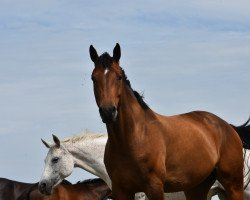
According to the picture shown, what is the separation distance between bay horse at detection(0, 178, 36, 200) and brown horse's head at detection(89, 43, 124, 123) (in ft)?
25.8

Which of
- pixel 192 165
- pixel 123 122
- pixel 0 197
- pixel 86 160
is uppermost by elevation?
pixel 123 122

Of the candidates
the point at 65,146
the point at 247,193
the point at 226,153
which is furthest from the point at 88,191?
the point at 226,153

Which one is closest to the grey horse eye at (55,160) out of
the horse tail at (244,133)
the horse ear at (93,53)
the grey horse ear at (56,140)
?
the grey horse ear at (56,140)

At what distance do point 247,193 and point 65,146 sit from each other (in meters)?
3.13

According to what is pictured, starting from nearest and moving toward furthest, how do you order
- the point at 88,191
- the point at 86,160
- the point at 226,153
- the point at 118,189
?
the point at 118,189 → the point at 226,153 → the point at 86,160 → the point at 88,191

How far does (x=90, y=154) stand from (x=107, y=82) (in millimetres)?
5299

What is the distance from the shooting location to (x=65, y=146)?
13.2 meters

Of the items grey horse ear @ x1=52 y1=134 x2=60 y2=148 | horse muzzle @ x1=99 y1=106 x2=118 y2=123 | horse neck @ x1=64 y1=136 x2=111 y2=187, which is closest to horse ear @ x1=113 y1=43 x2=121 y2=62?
horse muzzle @ x1=99 y1=106 x2=118 y2=123

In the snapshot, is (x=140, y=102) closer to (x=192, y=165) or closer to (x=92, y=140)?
(x=192, y=165)

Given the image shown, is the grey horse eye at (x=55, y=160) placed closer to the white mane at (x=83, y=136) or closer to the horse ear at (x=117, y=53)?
the white mane at (x=83, y=136)

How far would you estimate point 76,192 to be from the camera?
14.4 m

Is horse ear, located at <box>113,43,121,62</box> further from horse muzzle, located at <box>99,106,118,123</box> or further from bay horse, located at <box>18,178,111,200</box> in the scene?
bay horse, located at <box>18,178,111,200</box>

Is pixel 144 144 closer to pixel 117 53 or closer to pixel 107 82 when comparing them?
pixel 107 82

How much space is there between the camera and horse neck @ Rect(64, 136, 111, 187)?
12695 millimetres
